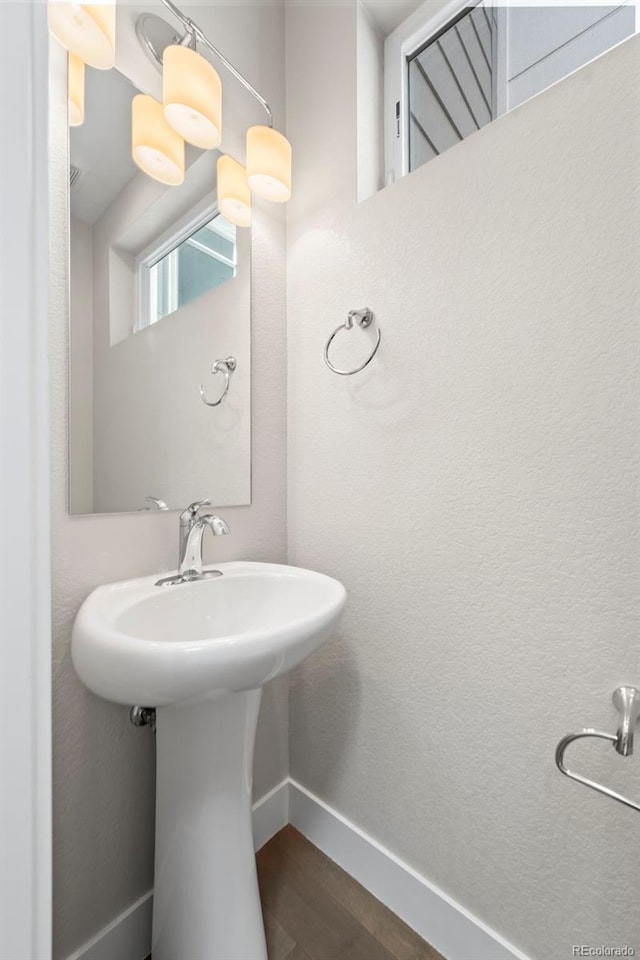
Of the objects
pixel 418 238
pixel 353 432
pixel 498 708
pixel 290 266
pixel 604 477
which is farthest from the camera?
pixel 290 266

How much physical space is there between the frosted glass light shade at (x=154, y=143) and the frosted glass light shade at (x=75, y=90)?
0.11 metres

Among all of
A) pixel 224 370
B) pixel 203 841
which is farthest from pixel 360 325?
pixel 203 841

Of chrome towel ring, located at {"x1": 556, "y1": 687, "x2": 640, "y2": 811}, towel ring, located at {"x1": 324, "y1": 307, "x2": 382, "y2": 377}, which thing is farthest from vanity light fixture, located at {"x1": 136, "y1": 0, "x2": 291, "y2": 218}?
chrome towel ring, located at {"x1": 556, "y1": 687, "x2": 640, "y2": 811}

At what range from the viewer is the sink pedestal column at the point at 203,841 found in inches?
32.2

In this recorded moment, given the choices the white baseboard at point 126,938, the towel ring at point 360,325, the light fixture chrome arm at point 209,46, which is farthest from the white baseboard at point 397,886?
the light fixture chrome arm at point 209,46

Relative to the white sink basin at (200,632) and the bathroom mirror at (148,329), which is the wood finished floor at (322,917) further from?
the bathroom mirror at (148,329)

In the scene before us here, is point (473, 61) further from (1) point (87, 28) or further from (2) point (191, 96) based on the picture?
(1) point (87, 28)

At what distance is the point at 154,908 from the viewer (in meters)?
0.87

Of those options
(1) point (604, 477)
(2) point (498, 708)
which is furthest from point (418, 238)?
(2) point (498, 708)

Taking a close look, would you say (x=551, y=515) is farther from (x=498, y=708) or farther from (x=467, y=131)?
(x=467, y=131)

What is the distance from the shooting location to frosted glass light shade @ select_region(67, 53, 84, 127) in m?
0.83

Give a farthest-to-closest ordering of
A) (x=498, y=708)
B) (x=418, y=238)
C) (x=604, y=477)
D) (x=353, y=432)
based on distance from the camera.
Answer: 1. (x=353, y=432)
2. (x=418, y=238)
3. (x=498, y=708)
4. (x=604, y=477)

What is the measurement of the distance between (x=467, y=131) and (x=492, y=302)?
0.55 meters

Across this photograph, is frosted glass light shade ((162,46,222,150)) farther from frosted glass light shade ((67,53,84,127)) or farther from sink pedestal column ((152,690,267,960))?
sink pedestal column ((152,690,267,960))
